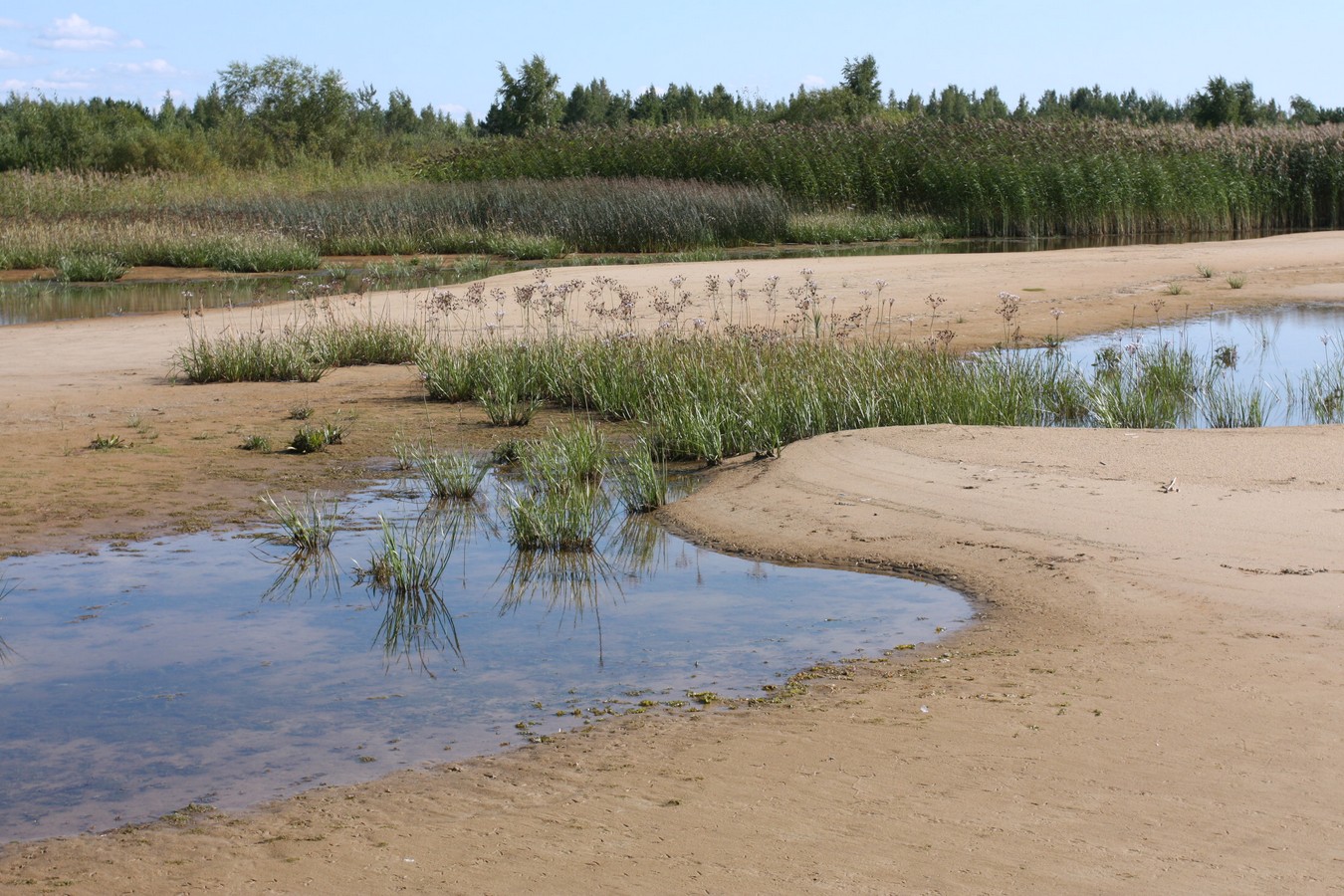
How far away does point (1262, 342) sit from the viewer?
14.8 meters

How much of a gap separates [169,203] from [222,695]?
30.3 meters

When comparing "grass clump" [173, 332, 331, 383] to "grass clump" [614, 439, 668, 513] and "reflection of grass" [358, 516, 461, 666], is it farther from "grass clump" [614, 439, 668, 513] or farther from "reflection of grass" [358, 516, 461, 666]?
"reflection of grass" [358, 516, 461, 666]

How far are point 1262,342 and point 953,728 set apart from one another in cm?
1159

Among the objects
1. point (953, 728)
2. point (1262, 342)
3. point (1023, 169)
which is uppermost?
point (1023, 169)

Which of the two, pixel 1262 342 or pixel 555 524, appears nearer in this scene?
pixel 555 524

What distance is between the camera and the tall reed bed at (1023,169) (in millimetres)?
30188

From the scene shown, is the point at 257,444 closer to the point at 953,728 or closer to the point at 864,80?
the point at 953,728

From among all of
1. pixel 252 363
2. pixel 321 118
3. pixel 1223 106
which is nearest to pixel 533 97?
pixel 321 118

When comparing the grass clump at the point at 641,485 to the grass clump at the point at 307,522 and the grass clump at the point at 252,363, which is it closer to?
the grass clump at the point at 307,522

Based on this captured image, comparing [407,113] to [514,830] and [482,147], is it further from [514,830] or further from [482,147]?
[514,830]

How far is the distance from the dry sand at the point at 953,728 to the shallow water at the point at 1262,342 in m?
3.28

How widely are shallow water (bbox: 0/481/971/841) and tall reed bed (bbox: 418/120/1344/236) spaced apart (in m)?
24.8

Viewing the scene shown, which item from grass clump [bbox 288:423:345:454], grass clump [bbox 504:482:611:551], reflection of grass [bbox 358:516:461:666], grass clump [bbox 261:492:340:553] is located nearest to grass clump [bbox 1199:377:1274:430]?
grass clump [bbox 504:482:611:551]

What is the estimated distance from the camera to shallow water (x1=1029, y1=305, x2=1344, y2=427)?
1182 cm
